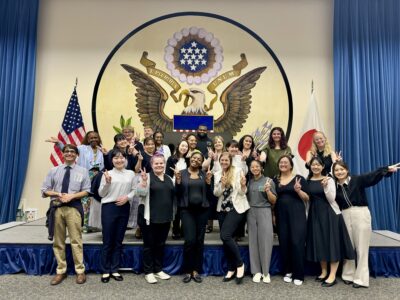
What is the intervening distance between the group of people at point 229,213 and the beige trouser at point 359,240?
10 mm

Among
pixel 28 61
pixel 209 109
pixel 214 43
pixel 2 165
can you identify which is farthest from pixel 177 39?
pixel 2 165

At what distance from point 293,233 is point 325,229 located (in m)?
0.34

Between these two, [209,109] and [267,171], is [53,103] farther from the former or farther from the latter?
[267,171]

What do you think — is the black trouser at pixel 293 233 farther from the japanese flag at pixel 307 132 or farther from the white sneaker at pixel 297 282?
the japanese flag at pixel 307 132

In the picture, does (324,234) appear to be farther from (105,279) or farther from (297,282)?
(105,279)

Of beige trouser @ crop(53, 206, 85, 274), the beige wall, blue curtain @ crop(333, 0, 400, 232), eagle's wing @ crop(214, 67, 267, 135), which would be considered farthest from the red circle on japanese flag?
beige trouser @ crop(53, 206, 85, 274)

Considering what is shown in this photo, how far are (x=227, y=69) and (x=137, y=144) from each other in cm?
266

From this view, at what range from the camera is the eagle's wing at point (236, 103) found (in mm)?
5777

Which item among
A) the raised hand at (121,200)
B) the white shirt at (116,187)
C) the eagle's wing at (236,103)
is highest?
the eagle's wing at (236,103)

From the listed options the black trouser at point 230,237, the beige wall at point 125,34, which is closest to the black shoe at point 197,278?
the black trouser at point 230,237

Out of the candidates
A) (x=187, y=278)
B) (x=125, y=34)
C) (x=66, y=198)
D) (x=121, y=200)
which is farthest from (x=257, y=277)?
(x=125, y=34)

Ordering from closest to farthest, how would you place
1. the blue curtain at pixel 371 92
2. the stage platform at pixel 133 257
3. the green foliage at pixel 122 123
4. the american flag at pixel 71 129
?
the stage platform at pixel 133 257 → the american flag at pixel 71 129 → the blue curtain at pixel 371 92 → the green foliage at pixel 122 123

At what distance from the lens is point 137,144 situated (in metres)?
4.21

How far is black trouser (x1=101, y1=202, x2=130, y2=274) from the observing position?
3254 mm
